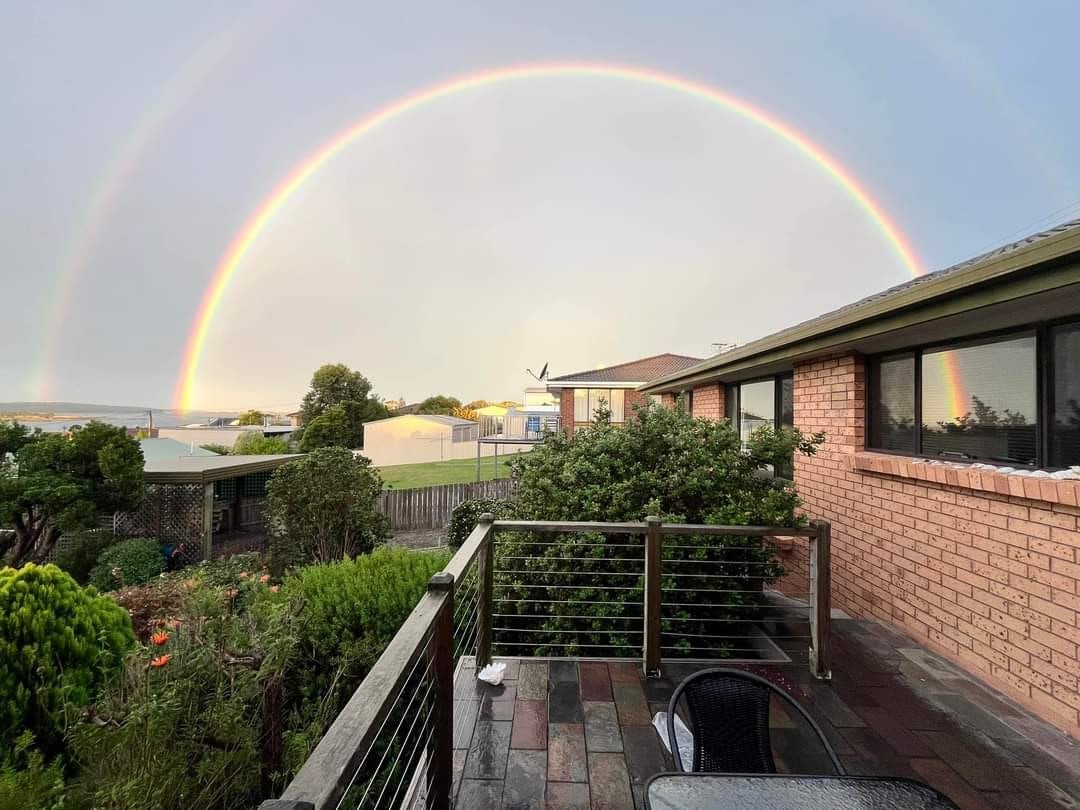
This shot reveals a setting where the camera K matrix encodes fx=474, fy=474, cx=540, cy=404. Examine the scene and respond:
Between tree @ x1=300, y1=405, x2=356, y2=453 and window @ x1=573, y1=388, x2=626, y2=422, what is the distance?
14434mm

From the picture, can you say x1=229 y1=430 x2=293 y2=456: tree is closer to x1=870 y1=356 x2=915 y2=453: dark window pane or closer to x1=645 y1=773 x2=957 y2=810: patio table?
x1=870 y1=356 x2=915 y2=453: dark window pane

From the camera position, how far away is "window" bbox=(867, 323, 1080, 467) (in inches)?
104

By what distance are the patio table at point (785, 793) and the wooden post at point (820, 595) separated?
5.22 feet

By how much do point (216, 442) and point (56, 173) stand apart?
58.5ft

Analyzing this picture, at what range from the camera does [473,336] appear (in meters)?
36.2

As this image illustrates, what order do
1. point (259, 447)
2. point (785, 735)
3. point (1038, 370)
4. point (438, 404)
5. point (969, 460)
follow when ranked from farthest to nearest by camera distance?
point (438, 404), point (259, 447), point (969, 460), point (1038, 370), point (785, 735)

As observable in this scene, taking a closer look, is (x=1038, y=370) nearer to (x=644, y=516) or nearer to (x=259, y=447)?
(x=644, y=516)

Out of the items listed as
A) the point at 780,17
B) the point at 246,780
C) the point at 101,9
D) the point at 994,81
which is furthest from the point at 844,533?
the point at 101,9

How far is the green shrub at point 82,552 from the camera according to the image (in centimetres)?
861

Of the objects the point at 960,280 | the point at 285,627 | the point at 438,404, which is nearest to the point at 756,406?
the point at 960,280

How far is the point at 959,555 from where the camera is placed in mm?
3145

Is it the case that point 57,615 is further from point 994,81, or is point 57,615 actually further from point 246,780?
point 994,81

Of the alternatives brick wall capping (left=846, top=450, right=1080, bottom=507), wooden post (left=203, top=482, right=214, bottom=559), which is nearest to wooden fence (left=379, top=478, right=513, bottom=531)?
wooden post (left=203, top=482, right=214, bottom=559)

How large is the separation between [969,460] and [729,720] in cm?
283
